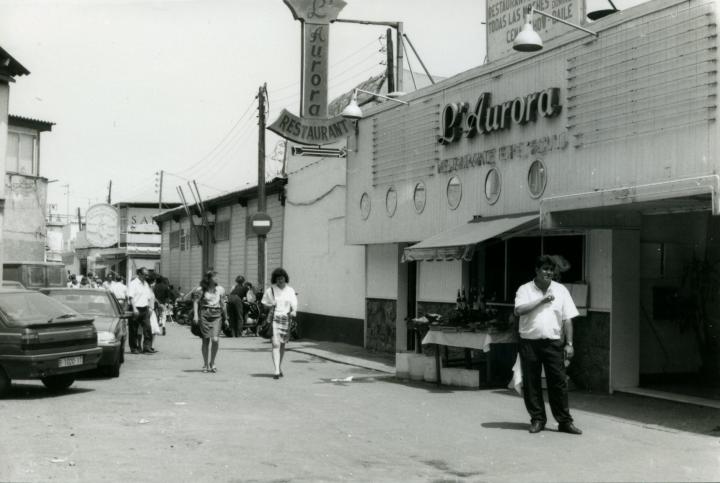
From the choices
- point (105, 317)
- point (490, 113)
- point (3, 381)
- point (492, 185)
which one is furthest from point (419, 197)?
point (3, 381)

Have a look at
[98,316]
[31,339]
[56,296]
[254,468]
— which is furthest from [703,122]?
[56,296]

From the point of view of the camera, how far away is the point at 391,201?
17641 millimetres

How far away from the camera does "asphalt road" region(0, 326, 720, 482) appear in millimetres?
7066

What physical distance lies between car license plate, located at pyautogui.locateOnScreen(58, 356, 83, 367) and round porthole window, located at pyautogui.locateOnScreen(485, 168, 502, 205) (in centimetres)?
701

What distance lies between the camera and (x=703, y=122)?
9641 millimetres

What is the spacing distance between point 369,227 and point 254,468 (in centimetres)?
1167

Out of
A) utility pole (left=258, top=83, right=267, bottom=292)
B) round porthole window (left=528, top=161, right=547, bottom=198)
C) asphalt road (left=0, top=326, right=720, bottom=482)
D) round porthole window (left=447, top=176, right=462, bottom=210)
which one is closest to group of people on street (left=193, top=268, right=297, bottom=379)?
asphalt road (left=0, top=326, right=720, bottom=482)

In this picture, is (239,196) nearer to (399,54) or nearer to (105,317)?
(399,54)

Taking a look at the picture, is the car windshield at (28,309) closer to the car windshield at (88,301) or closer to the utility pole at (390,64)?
the car windshield at (88,301)

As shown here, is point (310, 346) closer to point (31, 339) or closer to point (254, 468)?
point (31, 339)

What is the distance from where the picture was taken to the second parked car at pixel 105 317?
529 inches

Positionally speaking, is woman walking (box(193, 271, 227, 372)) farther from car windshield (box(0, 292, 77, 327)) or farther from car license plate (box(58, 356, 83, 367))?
car license plate (box(58, 356, 83, 367))

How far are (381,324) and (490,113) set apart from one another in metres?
6.65

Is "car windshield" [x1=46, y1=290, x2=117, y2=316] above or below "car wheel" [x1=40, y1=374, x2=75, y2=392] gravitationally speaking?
above
